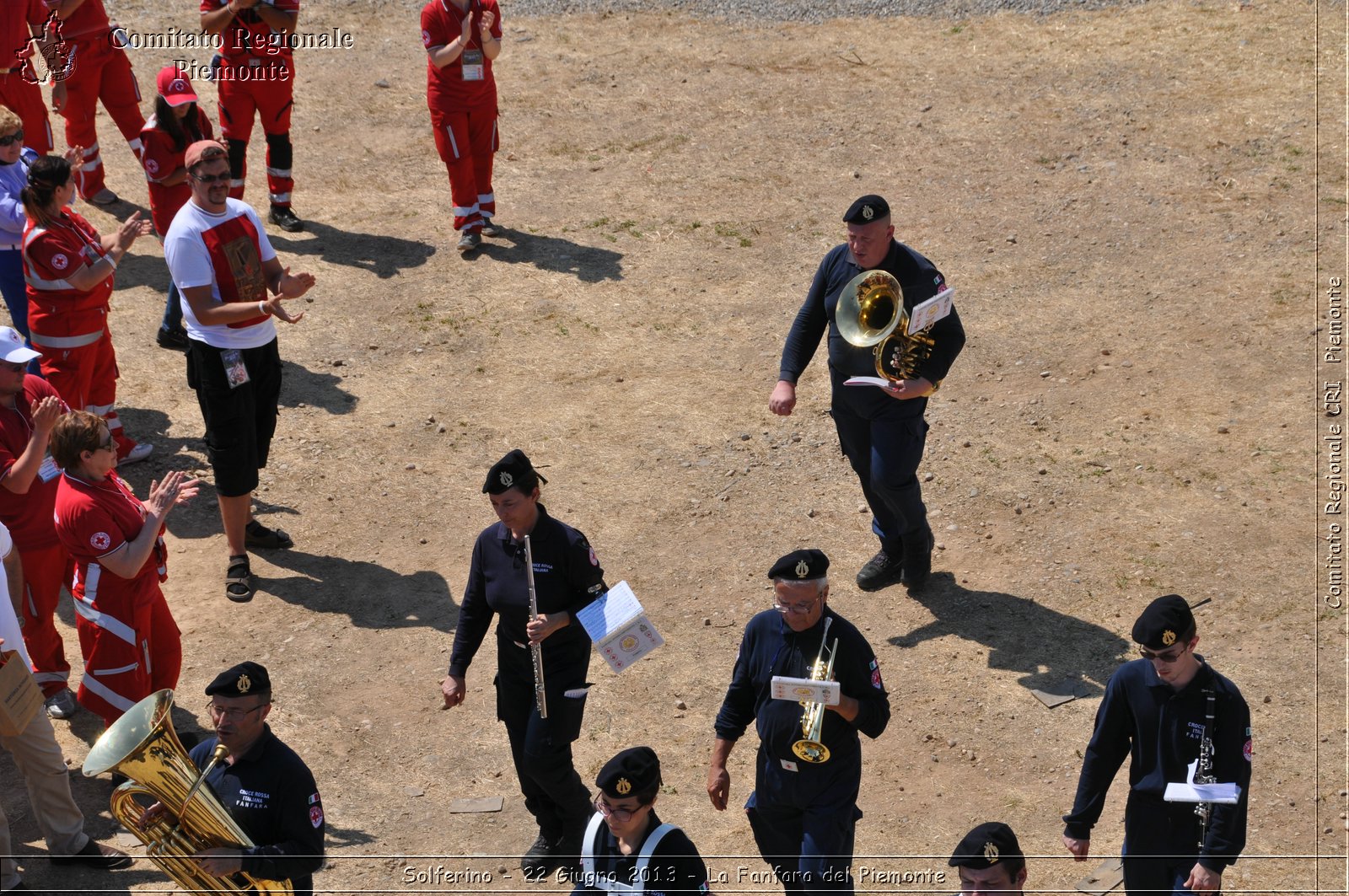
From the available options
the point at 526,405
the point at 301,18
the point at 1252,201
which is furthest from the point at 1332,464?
the point at 301,18

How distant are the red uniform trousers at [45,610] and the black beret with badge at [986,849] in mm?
4967

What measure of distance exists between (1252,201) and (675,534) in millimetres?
6656

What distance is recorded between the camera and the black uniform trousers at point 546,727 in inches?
260

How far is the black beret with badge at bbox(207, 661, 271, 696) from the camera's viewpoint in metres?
5.40

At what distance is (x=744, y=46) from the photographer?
643 inches

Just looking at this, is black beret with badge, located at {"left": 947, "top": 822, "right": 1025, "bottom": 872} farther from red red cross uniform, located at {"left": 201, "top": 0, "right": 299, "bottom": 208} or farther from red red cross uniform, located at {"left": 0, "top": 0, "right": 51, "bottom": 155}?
red red cross uniform, located at {"left": 0, "top": 0, "right": 51, "bottom": 155}

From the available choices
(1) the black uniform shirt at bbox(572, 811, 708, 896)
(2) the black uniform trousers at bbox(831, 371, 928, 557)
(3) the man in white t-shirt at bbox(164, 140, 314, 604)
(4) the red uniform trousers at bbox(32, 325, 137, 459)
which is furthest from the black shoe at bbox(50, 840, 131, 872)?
(2) the black uniform trousers at bbox(831, 371, 928, 557)

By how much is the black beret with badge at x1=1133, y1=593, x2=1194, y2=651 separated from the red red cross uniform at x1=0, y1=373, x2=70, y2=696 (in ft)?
17.1

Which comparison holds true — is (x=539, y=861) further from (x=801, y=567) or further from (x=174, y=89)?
(x=174, y=89)

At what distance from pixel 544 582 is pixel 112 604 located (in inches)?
86.3

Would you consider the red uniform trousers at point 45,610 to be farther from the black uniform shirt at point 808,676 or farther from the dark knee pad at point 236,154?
the dark knee pad at point 236,154

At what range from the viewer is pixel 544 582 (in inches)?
255

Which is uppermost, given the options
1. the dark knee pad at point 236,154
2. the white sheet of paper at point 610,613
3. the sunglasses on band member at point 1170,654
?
the dark knee pad at point 236,154

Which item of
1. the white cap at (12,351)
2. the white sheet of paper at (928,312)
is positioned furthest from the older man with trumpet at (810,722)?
the white cap at (12,351)
